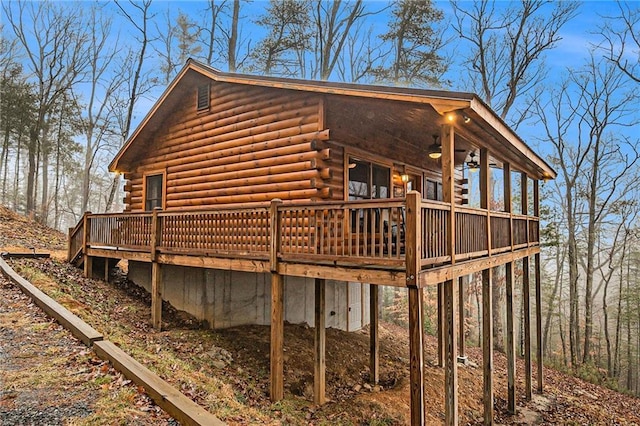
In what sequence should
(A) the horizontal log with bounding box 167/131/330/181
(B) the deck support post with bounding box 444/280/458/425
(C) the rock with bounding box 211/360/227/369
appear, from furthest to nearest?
(A) the horizontal log with bounding box 167/131/330/181
(C) the rock with bounding box 211/360/227/369
(B) the deck support post with bounding box 444/280/458/425

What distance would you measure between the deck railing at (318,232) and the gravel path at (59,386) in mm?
2972

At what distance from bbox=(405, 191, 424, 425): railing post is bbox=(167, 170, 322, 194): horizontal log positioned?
337 centimetres

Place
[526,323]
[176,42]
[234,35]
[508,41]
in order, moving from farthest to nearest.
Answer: [176,42] → [234,35] → [508,41] → [526,323]

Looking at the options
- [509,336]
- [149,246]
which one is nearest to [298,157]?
[149,246]

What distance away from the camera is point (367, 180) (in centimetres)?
970

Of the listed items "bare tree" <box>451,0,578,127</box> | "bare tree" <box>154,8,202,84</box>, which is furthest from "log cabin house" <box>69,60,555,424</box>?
"bare tree" <box>154,8,202,84</box>

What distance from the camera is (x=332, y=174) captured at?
830 cm

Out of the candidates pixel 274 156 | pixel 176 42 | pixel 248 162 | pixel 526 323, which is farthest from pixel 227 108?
pixel 176 42

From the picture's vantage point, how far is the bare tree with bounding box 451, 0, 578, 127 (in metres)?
17.4

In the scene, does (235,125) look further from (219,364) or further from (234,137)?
(219,364)

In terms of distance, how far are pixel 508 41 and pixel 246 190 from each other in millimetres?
16003

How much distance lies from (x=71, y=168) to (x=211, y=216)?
957 inches

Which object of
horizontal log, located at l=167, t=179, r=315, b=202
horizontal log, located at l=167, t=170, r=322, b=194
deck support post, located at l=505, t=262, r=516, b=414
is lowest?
deck support post, located at l=505, t=262, r=516, b=414

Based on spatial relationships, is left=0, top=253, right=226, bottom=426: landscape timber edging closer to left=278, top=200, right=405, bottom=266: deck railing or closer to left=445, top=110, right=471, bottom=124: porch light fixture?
left=278, top=200, right=405, bottom=266: deck railing
